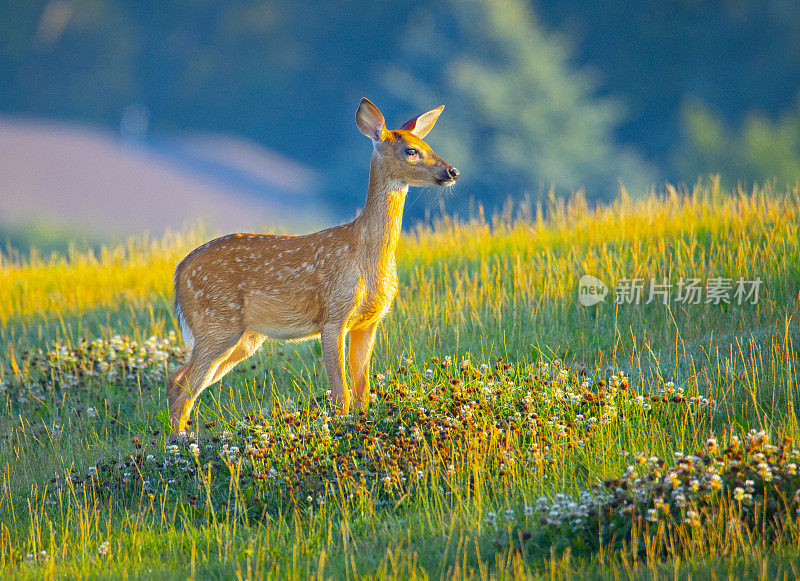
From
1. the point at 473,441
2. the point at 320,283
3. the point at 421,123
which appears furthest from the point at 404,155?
the point at 473,441

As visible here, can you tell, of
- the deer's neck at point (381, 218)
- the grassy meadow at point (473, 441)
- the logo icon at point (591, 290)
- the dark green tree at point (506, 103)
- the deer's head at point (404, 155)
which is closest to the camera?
the grassy meadow at point (473, 441)

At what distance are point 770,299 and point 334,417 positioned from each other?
192 inches

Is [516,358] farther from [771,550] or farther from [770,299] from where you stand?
[771,550]

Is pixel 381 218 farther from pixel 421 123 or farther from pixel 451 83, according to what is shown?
pixel 451 83

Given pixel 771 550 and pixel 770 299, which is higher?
pixel 770 299

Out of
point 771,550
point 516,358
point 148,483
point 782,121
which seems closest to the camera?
point 771,550

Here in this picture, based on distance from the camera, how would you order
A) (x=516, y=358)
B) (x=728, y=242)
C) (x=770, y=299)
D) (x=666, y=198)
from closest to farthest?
1. (x=516, y=358)
2. (x=770, y=299)
3. (x=728, y=242)
4. (x=666, y=198)

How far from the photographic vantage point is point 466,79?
98.7 feet

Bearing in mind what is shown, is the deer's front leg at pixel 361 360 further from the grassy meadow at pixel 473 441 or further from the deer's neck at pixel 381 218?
the deer's neck at pixel 381 218

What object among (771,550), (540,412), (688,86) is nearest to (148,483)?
(540,412)

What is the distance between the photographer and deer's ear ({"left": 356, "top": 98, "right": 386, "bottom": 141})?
258 inches

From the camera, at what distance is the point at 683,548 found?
465 centimetres

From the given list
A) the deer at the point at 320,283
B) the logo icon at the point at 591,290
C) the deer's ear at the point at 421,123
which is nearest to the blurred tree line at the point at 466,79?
the logo icon at the point at 591,290

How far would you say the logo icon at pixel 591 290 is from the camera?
30.3 ft
